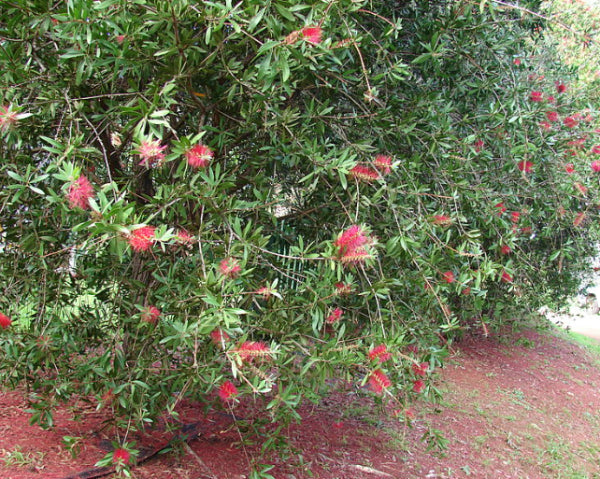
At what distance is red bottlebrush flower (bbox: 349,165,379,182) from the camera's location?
2.97 m

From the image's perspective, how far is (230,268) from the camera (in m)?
2.53

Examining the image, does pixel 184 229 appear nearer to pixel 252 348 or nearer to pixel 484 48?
pixel 252 348

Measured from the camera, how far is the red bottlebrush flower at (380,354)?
2.80 metres

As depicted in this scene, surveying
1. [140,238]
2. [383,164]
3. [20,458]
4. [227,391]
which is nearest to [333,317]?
[227,391]

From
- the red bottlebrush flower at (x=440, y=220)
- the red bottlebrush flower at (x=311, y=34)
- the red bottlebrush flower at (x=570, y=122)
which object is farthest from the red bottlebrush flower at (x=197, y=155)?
the red bottlebrush flower at (x=570, y=122)

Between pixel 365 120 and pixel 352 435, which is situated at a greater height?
pixel 365 120

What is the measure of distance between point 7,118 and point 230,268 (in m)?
1.22

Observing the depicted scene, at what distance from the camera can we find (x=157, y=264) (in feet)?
10.1

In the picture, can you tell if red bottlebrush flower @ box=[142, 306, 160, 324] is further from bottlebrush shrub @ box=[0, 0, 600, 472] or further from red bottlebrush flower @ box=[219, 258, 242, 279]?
red bottlebrush flower @ box=[219, 258, 242, 279]

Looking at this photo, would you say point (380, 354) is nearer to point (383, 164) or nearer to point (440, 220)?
point (440, 220)

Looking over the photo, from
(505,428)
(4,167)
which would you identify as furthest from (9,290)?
(505,428)

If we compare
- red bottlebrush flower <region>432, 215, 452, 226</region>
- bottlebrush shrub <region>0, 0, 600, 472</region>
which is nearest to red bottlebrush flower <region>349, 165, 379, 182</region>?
bottlebrush shrub <region>0, 0, 600, 472</region>

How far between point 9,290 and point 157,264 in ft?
3.19

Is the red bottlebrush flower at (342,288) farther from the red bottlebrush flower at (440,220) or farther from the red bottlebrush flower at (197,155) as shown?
the red bottlebrush flower at (197,155)
